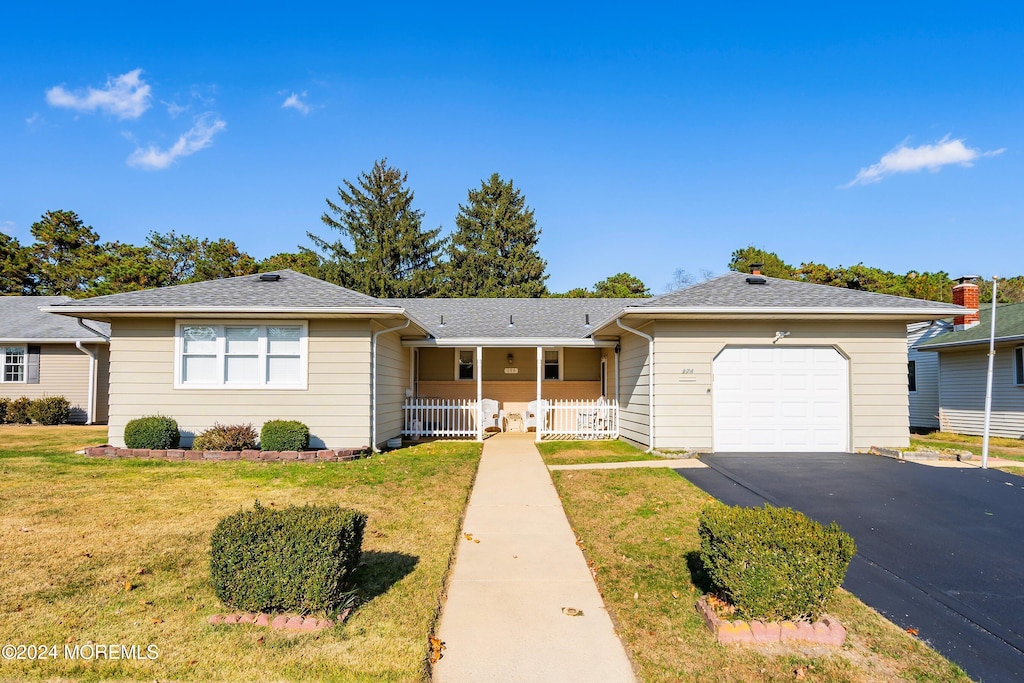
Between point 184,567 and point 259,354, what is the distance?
6844mm

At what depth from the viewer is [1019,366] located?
14.1 metres

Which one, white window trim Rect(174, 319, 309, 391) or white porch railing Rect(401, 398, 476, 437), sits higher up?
white window trim Rect(174, 319, 309, 391)

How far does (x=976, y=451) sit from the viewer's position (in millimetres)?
11547

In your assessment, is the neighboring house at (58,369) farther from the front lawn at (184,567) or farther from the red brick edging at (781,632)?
the red brick edging at (781,632)

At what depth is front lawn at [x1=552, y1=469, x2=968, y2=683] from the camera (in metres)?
3.10

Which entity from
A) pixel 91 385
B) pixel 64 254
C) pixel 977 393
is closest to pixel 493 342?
pixel 91 385

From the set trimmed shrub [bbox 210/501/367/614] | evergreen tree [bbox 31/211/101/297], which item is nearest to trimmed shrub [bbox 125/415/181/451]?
trimmed shrub [bbox 210/501/367/614]

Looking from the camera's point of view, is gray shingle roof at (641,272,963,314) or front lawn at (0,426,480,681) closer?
front lawn at (0,426,480,681)

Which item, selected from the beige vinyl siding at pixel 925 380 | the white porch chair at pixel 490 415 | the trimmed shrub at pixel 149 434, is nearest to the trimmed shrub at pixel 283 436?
the trimmed shrub at pixel 149 434

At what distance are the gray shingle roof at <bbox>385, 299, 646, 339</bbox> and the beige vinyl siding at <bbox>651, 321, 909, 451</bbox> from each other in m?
3.19

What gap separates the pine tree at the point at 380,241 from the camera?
35.3 m

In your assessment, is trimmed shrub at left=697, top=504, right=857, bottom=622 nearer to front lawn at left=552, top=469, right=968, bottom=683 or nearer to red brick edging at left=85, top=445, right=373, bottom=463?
front lawn at left=552, top=469, right=968, bottom=683

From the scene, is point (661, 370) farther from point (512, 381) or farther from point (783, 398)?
point (512, 381)

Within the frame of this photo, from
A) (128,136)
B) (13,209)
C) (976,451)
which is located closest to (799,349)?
(976,451)
